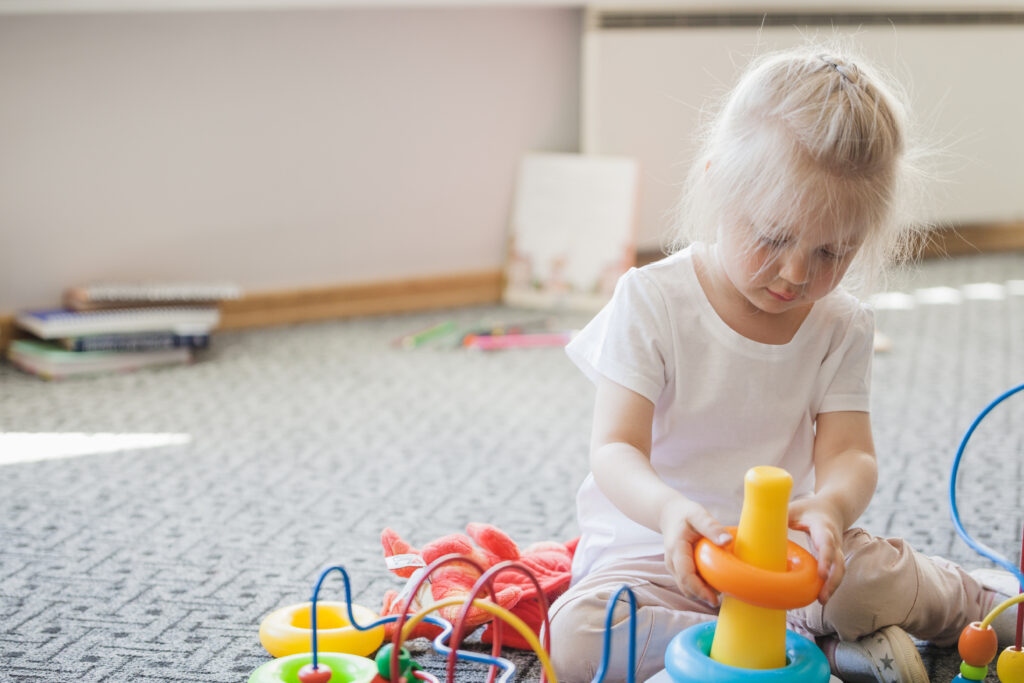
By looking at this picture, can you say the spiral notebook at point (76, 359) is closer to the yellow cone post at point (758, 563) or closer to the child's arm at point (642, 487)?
the child's arm at point (642, 487)

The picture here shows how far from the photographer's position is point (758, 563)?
0.62 m

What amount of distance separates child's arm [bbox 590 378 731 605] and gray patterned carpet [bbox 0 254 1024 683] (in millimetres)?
174

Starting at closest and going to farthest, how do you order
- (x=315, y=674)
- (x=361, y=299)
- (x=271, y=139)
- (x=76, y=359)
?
(x=315, y=674), (x=76, y=359), (x=271, y=139), (x=361, y=299)

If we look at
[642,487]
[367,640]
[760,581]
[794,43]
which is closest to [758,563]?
[760,581]

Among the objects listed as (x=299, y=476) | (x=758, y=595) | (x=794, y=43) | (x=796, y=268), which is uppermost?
(x=794, y=43)

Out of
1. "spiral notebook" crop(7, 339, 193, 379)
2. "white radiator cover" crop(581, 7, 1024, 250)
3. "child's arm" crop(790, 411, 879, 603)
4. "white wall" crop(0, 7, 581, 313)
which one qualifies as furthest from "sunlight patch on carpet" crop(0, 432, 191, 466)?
"white radiator cover" crop(581, 7, 1024, 250)

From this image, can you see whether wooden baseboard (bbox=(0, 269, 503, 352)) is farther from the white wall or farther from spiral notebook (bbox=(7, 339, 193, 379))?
spiral notebook (bbox=(7, 339, 193, 379))

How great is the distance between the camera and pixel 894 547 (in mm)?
841

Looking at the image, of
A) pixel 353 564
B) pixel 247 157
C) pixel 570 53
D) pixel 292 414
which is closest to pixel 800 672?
pixel 353 564

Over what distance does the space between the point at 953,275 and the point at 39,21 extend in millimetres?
1794

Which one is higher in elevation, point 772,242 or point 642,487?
point 772,242

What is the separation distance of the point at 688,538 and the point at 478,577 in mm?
269

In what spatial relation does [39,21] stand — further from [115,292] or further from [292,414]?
[292,414]

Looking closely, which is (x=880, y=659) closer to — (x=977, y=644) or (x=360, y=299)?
(x=977, y=644)
